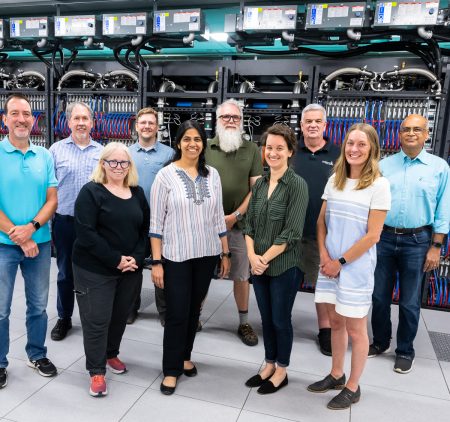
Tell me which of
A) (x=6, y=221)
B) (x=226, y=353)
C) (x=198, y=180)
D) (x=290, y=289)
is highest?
(x=198, y=180)

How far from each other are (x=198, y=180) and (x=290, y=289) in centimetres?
80

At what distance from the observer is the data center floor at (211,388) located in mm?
2139

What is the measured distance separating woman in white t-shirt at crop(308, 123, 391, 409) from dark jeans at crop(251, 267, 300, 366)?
0.61 feet

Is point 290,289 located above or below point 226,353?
above

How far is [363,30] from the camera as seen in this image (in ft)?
13.0

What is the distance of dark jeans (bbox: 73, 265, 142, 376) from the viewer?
2148 mm

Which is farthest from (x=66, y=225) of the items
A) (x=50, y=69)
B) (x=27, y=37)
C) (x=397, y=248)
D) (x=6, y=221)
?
(x=27, y=37)

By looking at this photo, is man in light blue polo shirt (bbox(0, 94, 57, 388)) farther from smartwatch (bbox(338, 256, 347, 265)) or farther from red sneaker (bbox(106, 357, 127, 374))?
smartwatch (bbox(338, 256, 347, 265))

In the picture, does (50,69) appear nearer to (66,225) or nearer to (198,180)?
(66,225)

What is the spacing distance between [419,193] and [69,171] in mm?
2436

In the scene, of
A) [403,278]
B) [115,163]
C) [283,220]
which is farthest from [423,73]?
[115,163]

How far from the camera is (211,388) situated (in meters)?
2.38

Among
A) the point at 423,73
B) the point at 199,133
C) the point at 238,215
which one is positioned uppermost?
the point at 423,73

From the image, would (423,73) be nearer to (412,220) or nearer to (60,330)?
(412,220)
